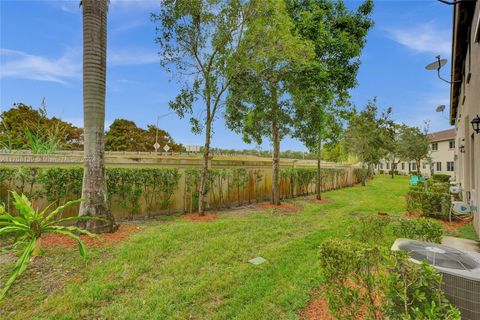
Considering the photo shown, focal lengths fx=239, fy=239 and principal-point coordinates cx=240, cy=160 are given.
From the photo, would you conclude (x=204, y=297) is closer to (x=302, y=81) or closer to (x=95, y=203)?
(x=95, y=203)

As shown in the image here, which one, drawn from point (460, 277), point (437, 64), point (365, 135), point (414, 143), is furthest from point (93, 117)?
point (414, 143)

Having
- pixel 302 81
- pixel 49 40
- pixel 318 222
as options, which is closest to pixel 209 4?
pixel 302 81

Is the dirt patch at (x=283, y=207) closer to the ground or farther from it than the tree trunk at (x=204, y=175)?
closer to the ground

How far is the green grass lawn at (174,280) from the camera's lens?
2762 millimetres

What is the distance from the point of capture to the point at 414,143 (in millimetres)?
27859

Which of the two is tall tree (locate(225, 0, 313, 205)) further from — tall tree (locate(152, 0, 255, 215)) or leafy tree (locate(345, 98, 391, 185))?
leafy tree (locate(345, 98, 391, 185))

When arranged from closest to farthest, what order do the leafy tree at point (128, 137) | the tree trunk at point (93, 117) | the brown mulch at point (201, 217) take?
1. the tree trunk at point (93, 117)
2. the brown mulch at point (201, 217)
3. the leafy tree at point (128, 137)

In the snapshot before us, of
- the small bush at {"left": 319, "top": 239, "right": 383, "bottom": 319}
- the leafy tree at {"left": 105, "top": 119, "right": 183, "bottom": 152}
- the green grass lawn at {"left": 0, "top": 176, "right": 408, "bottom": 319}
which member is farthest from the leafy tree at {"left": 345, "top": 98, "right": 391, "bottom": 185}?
the leafy tree at {"left": 105, "top": 119, "right": 183, "bottom": 152}

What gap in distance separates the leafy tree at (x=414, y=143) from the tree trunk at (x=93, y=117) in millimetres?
32401

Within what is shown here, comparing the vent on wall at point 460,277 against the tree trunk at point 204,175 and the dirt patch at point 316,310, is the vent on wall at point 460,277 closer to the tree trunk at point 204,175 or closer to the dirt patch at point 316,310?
the dirt patch at point 316,310

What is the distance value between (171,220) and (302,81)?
6924 millimetres

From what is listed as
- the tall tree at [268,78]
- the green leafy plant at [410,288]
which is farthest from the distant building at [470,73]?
the green leafy plant at [410,288]

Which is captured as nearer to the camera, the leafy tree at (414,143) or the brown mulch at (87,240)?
the brown mulch at (87,240)

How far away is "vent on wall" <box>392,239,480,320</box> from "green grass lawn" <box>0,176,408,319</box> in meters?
1.48
